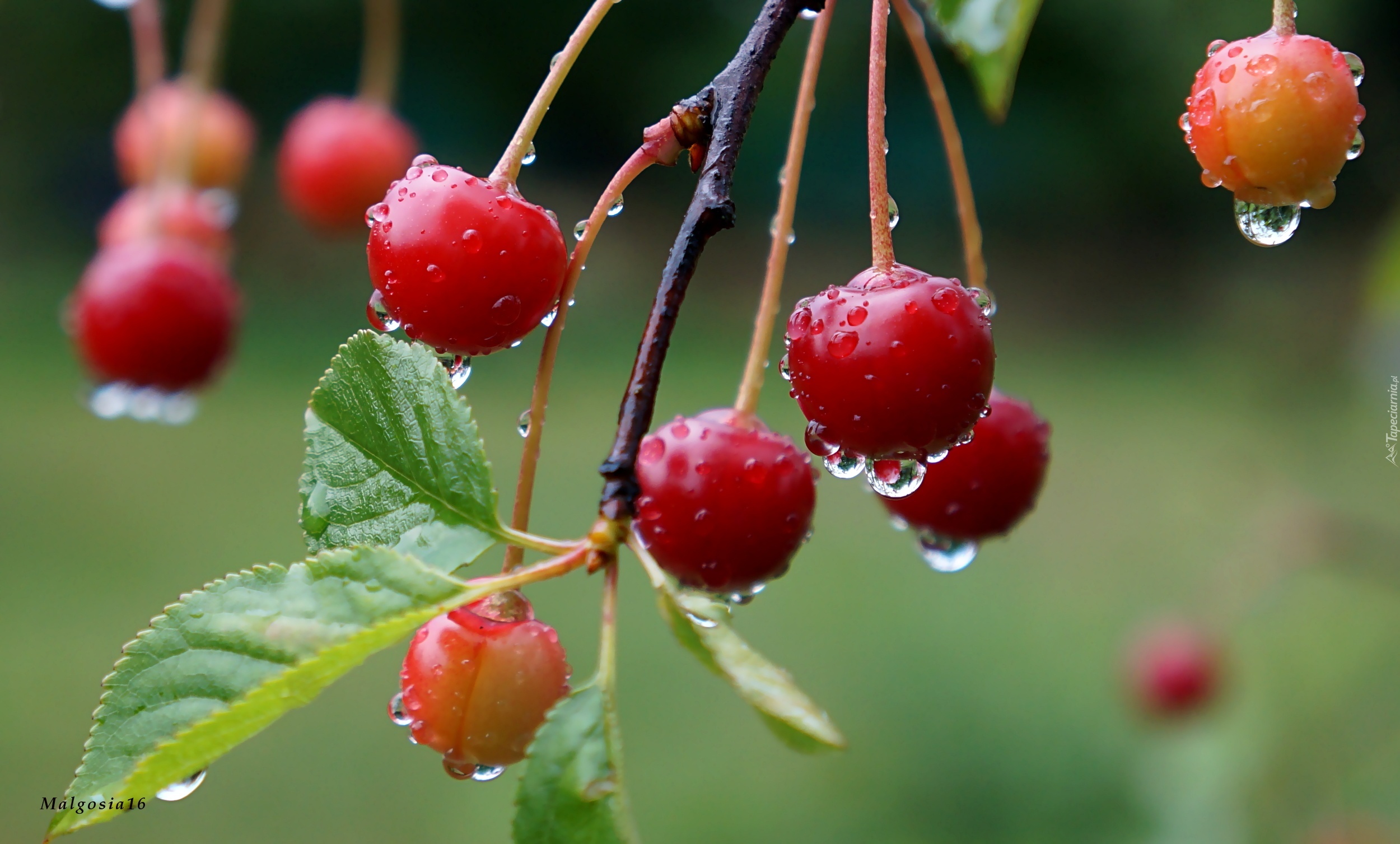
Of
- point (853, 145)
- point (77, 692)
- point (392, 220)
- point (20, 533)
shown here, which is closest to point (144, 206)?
point (392, 220)

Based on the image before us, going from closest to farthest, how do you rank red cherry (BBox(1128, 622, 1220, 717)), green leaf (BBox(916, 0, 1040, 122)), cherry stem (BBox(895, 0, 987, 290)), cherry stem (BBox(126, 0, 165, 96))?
green leaf (BBox(916, 0, 1040, 122))
cherry stem (BBox(895, 0, 987, 290))
cherry stem (BBox(126, 0, 165, 96))
red cherry (BBox(1128, 622, 1220, 717))

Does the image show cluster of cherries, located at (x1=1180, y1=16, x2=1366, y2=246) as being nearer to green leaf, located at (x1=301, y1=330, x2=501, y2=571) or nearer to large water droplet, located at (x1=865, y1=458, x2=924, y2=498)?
large water droplet, located at (x1=865, y1=458, x2=924, y2=498)

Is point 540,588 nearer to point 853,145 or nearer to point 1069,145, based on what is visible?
point 853,145

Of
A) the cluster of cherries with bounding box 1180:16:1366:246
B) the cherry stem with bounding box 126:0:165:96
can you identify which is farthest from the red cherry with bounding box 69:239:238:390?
the cluster of cherries with bounding box 1180:16:1366:246

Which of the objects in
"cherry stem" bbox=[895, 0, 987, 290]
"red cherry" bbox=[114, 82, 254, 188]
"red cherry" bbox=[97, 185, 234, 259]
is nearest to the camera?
"cherry stem" bbox=[895, 0, 987, 290]

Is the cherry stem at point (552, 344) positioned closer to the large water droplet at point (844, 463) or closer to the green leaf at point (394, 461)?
the green leaf at point (394, 461)

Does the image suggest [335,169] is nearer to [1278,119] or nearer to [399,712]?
[399,712]

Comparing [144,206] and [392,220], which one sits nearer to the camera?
[392,220]
